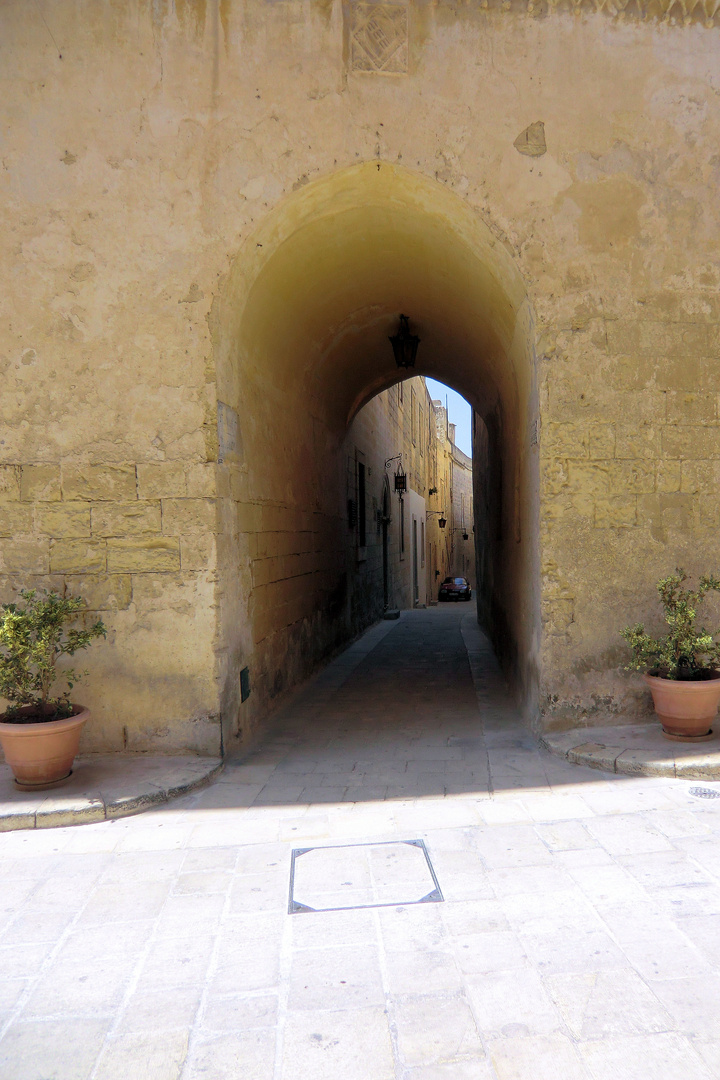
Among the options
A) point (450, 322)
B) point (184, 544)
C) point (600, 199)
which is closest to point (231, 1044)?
point (184, 544)

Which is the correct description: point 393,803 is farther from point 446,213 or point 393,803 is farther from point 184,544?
point 446,213

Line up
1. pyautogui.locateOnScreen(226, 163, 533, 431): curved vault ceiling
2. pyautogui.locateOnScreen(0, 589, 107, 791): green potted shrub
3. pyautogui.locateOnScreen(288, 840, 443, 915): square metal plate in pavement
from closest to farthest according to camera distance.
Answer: pyautogui.locateOnScreen(288, 840, 443, 915): square metal plate in pavement, pyautogui.locateOnScreen(0, 589, 107, 791): green potted shrub, pyautogui.locateOnScreen(226, 163, 533, 431): curved vault ceiling

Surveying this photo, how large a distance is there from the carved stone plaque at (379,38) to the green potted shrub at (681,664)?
3899mm

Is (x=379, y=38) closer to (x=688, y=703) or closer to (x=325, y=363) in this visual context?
(x=325, y=363)

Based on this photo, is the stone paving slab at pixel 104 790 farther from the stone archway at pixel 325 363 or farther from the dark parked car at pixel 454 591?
the dark parked car at pixel 454 591

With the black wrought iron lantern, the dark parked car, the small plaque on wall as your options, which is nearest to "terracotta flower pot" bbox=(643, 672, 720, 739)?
the small plaque on wall

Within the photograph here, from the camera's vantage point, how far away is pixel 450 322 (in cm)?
690

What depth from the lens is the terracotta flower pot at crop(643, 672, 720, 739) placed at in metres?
4.18

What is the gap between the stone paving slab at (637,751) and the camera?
3.90m

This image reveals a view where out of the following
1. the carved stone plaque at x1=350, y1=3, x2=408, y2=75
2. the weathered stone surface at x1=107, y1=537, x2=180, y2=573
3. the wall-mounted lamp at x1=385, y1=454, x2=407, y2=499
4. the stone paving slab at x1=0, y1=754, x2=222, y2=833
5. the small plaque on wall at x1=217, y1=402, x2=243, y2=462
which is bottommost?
the stone paving slab at x1=0, y1=754, x2=222, y2=833

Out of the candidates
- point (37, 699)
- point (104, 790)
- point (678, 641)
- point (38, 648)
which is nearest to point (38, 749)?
point (37, 699)

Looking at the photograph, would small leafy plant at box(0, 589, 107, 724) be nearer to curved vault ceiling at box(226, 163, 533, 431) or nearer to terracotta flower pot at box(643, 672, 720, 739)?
curved vault ceiling at box(226, 163, 533, 431)

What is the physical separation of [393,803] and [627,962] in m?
1.66

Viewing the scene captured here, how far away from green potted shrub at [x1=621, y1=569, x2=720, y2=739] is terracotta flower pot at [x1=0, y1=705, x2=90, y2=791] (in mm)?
3521
